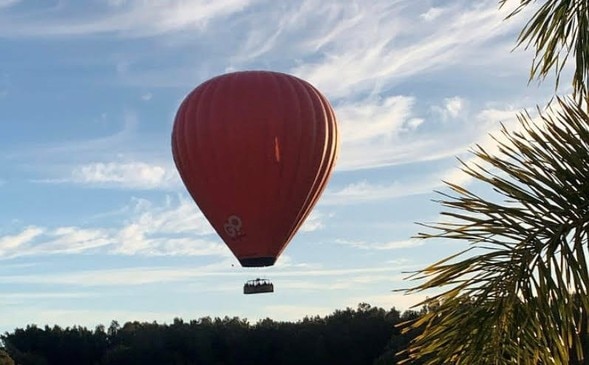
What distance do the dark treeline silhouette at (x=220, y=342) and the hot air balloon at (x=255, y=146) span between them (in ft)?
109

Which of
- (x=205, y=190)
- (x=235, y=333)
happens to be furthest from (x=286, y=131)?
(x=235, y=333)

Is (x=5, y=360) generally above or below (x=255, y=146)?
below

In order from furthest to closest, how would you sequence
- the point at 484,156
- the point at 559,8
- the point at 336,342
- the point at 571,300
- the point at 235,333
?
1. the point at 235,333
2. the point at 336,342
3. the point at 559,8
4. the point at 484,156
5. the point at 571,300

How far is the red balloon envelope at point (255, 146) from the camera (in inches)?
1187

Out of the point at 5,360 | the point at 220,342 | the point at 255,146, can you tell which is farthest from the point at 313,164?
the point at 220,342

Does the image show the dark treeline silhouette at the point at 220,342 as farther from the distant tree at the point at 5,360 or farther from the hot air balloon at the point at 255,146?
the hot air balloon at the point at 255,146

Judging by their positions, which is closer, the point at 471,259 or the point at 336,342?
the point at 471,259

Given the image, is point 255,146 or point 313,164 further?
point 313,164

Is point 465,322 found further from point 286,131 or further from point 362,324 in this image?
point 362,324

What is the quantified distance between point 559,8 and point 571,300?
1280mm

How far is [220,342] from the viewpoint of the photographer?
232 ft

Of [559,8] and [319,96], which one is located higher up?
[319,96]

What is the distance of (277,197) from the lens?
3081 centimetres

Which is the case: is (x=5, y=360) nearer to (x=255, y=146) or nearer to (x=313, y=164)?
(x=255, y=146)
